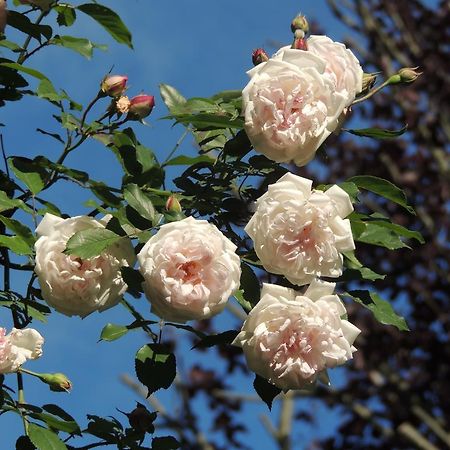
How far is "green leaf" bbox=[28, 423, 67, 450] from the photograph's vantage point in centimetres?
140

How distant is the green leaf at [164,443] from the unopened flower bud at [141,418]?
0.03 metres

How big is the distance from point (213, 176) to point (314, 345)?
36 cm

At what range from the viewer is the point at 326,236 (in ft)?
4.23

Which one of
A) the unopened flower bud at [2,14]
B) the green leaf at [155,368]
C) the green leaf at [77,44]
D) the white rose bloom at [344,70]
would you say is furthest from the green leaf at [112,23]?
the green leaf at [155,368]

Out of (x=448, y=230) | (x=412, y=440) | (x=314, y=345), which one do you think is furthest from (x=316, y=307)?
(x=448, y=230)

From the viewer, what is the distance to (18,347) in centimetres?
147

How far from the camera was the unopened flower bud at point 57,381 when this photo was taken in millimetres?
1492

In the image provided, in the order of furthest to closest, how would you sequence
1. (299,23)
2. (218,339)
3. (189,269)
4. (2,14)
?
(2,14) → (299,23) → (218,339) → (189,269)

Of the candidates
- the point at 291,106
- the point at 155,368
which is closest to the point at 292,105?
the point at 291,106

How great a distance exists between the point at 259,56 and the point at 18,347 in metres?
0.61

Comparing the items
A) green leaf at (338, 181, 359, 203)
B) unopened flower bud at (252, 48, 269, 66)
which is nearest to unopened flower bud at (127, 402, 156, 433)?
green leaf at (338, 181, 359, 203)

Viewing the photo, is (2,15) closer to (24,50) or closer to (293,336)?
(24,50)

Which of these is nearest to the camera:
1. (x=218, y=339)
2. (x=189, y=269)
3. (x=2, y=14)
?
(x=189, y=269)

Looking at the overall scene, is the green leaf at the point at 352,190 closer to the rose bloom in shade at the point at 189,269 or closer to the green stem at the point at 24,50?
the rose bloom in shade at the point at 189,269
